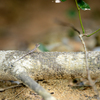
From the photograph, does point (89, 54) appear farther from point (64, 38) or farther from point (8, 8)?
point (8, 8)

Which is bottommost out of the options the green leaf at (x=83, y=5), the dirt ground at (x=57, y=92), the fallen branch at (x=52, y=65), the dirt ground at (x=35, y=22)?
the dirt ground at (x=35, y=22)

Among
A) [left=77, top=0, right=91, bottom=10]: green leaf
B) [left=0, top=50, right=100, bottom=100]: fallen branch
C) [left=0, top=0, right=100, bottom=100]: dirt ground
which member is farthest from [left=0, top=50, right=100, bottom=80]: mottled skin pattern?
[left=0, top=0, right=100, bottom=100]: dirt ground

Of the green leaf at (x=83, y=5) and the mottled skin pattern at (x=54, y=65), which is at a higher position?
the green leaf at (x=83, y=5)

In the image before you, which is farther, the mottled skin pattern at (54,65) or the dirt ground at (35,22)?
the dirt ground at (35,22)

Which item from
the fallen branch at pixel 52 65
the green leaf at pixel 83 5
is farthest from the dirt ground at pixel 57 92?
the green leaf at pixel 83 5

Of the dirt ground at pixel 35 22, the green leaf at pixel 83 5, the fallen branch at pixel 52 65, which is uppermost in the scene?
the green leaf at pixel 83 5

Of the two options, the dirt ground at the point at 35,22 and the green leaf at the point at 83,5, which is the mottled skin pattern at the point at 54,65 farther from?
the dirt ground at the point at 35,22

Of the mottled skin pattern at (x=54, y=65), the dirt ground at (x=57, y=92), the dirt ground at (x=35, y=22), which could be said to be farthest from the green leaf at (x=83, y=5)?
the dirt ground at (x=35, y=22)

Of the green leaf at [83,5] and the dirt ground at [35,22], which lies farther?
the dirt ground at [35,22]

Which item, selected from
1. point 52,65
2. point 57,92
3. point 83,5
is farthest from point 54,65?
point 83,5
